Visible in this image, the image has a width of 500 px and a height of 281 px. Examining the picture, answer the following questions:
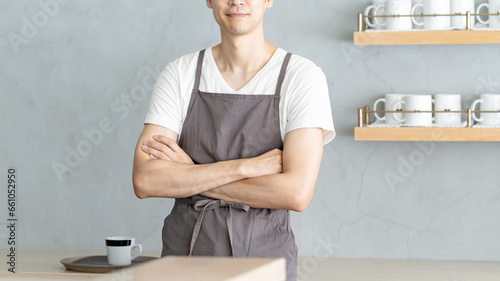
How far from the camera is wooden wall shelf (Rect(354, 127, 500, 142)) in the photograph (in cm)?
188

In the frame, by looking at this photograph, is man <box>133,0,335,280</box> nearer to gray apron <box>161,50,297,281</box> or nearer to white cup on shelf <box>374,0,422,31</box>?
gray apron <box>161,50,297,281</box>

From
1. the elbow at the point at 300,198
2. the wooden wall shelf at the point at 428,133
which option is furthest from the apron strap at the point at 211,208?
the wooden wall shelf at the point at 428,133

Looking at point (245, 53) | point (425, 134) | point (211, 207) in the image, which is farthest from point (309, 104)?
point (425, 134)

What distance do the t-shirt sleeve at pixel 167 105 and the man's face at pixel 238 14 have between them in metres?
0.19

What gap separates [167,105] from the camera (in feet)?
4.90

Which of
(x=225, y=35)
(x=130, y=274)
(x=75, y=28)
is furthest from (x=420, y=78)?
(x=130, y=274)

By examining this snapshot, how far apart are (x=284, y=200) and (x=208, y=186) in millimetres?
170

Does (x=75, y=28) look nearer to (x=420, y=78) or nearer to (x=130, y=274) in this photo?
(x=420, y=78)

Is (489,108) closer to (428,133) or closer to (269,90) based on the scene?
(428,133)

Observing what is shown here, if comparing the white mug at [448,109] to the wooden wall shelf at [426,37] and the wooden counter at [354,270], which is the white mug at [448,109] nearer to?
the wooden wall shelf at [426,37]

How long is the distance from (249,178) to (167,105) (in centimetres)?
29

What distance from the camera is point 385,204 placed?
82.9 inches

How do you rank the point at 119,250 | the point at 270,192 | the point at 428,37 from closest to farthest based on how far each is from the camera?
1. the point at 270,192
2. the point at 119,250
3. the point at 428,37

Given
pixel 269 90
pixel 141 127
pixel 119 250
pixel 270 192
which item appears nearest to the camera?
pixel 270 192
